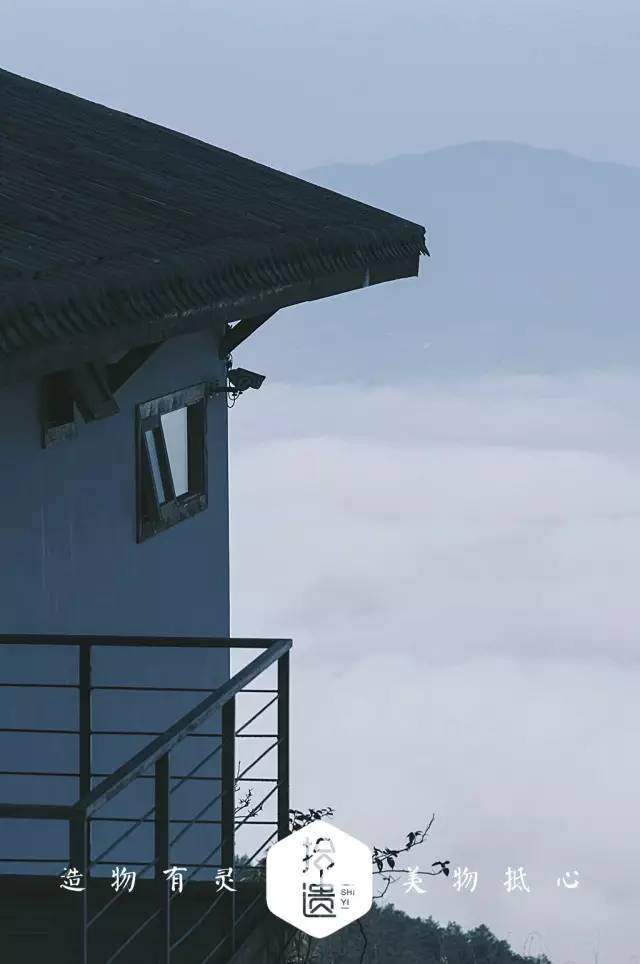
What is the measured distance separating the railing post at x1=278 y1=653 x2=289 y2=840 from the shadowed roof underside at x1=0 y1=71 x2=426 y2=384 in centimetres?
146

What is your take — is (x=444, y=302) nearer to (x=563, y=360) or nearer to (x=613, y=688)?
(x=563, y=360)

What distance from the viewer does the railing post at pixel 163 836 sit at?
467 centimetres

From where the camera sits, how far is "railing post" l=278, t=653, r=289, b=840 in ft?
20.4

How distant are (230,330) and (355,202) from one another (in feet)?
5.01

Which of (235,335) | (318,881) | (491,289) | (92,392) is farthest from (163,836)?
(491,289)

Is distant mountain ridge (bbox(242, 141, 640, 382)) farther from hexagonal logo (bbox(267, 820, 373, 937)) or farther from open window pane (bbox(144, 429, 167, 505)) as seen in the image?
hexagonal logo (bbox(267, 820, 373, 937))

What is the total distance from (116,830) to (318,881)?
8.95ft

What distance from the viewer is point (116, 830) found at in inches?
352

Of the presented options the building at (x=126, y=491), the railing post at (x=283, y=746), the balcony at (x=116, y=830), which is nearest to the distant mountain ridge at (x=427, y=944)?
the building at (x=126, y=491)

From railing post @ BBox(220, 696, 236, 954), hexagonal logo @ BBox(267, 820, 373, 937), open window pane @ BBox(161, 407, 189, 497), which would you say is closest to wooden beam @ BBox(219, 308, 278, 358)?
open window pane @ BBox(161, 407, 189, 497)

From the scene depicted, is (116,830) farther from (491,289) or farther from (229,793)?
(491,289)

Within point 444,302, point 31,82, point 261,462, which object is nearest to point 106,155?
point 31,82

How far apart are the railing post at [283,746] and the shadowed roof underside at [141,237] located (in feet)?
4.78

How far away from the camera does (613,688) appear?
358 feet
